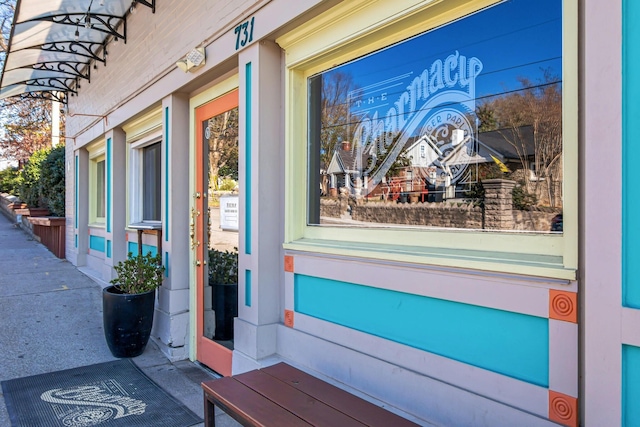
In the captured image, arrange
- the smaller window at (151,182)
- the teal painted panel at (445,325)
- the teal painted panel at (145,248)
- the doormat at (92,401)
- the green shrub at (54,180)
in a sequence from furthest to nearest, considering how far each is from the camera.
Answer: the green shrub at (54,180), the smaller window at (151,182), the teal painted panel at (145,248), the doormat at (92,401), the teal painted panel at (445,325)

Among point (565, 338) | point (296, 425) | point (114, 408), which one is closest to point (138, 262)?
point (114, 408)

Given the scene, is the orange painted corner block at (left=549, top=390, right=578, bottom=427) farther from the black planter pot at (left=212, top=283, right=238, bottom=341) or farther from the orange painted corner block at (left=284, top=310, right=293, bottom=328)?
the black planter pot at (left=212, top=283, right=238, bottom=341)

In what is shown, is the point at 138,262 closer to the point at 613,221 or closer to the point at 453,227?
the point at 453,227

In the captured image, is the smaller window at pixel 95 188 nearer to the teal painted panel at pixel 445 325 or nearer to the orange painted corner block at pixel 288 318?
the orange painted corner block at pixel 288 318

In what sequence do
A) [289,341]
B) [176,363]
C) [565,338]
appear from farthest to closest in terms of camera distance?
[176,363] < [289,341] < [565,338]

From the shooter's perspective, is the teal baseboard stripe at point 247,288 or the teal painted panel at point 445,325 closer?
the teal painted panel at point 445,325

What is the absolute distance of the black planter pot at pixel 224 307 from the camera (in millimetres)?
3939

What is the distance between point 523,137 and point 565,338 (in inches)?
33.7

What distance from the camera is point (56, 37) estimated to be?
6.14 metres

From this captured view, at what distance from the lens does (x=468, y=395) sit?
1.96m

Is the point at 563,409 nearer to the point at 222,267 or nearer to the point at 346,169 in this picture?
the point at 346,169

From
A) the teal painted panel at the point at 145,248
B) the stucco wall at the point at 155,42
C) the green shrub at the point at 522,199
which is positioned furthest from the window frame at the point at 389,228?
the teal painted panel at the point at 145,248

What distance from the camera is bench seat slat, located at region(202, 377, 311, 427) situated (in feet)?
6.23

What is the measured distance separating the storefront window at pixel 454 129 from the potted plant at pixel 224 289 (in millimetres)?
1373
